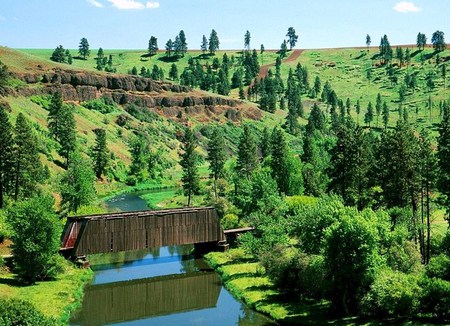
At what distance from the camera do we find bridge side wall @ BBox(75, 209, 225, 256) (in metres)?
54.5

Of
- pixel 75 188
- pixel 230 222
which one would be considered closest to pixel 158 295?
pixel 230 222

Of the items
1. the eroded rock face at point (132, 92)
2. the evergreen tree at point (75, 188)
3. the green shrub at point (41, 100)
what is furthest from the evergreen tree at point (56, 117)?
the evergreen tree at point (75, 188)

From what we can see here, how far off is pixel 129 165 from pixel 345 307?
318ft

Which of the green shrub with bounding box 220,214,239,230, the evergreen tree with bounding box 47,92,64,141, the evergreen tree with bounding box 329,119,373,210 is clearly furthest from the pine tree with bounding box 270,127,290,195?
the evergreen tree with bounding box 47,92,64,141

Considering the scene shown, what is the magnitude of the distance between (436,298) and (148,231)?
107 feet

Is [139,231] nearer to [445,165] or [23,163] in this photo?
[23,163]

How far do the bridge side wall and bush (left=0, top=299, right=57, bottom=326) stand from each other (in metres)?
29.5

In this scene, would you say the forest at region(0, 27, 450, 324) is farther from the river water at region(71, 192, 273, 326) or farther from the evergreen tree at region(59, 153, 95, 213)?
the river water at region(71, 192, 273, 326)

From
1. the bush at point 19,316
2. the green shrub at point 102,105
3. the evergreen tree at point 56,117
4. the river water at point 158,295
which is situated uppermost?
the green shrub at point 102,105

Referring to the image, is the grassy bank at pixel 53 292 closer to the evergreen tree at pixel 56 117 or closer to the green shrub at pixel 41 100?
the evergreen tree at pixel 56 117

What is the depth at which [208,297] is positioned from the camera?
46188 mm

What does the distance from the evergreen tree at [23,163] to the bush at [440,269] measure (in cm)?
5279

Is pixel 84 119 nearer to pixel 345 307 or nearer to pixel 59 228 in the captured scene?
pixel 59 228

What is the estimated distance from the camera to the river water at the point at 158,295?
1593 inches
